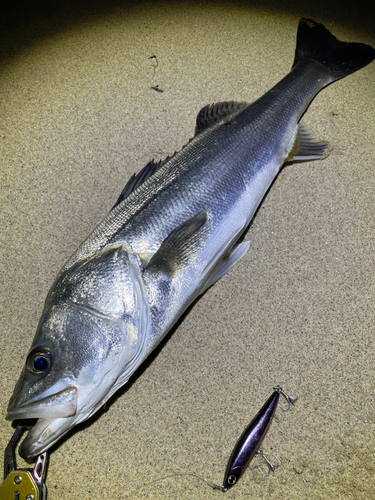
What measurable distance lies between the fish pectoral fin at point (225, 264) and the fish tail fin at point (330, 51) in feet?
3.49

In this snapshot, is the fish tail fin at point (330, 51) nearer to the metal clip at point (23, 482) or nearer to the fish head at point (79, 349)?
the fish head at point (79, 349)

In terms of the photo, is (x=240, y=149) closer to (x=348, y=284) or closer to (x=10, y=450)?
(x=348, y=284)

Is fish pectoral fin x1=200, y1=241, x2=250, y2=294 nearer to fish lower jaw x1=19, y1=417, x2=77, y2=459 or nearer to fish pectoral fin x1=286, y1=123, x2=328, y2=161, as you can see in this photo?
fish pectoral fin x1=286, y1=123, x2=328, y2=161

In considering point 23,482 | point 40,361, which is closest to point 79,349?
point 40,361

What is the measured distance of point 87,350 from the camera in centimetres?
106

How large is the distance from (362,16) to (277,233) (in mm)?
1536

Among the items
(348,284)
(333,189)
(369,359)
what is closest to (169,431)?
(369,359)

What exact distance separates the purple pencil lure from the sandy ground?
0.03m

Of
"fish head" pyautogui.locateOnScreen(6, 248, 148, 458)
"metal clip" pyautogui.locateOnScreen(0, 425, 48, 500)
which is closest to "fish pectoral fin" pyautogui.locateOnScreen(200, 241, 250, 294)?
"fish head" pyautogui.locateOnScreen(6, 248, 148, 458)

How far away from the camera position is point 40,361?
3.48 ft

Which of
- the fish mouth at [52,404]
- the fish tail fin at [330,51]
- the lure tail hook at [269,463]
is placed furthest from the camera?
the fish tail fin at [330,51]

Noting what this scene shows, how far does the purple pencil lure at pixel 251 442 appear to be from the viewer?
128 cm

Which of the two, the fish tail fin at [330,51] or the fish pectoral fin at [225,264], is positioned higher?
the fish tail fin at [330,51]

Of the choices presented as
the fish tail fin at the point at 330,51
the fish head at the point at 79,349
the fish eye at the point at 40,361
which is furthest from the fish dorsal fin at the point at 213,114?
the fish eye at the point at 40,361
